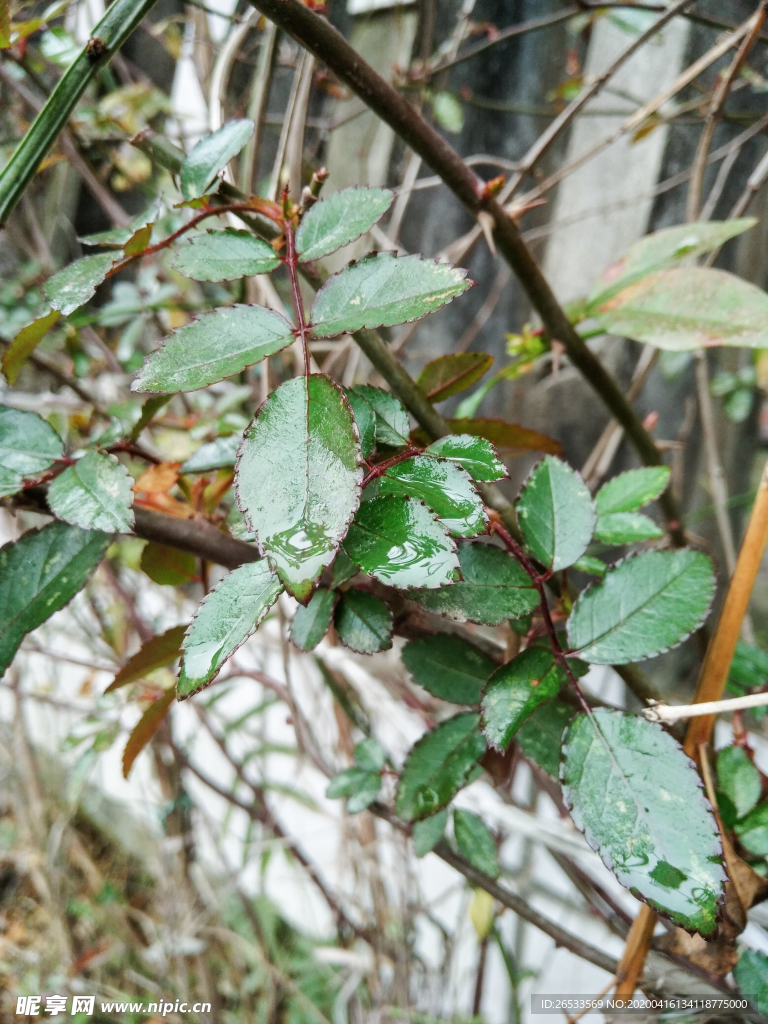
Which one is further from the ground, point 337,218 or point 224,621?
point 337,218

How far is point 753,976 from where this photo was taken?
311 millimetres

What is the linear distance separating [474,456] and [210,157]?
19 cm

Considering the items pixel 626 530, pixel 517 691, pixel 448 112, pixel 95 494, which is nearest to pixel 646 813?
pixel 517 691

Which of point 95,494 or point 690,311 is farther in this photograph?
point 690,311

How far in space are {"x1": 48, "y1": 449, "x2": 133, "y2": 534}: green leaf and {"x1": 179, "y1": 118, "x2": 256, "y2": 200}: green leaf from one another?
13 cm

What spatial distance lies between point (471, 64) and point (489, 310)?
0.42 m

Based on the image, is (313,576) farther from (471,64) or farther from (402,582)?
(471,64)

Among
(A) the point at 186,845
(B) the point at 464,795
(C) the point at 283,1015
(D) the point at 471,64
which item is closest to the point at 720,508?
(B) the point at 464,795

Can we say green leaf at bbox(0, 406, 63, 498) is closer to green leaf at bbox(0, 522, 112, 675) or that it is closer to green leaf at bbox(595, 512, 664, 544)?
green leaf at bbox(0, 522, 112, 675)

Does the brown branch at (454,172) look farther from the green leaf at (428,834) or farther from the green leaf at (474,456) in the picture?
the green leaf at (428,834)

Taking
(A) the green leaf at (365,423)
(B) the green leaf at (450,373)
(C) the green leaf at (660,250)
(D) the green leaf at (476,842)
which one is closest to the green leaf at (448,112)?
(C) the green leaf at (660,250)

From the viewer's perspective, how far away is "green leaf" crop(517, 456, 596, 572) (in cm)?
28

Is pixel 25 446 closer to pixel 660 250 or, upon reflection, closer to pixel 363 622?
pixel 363 622

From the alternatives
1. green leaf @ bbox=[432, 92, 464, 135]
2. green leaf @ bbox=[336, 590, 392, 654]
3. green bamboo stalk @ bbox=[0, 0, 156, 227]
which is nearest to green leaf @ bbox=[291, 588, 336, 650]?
green leaf @ bbox=[336, 590, 392, 654]
